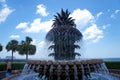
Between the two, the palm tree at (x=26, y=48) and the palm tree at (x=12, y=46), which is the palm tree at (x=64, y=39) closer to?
the palm tree at (x=26, y=48)

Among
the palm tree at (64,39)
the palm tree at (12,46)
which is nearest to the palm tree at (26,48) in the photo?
the palm tree at (12,46)

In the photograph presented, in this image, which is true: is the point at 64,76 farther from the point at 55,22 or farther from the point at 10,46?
the point at 10,46

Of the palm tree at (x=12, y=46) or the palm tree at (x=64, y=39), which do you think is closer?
the palm tree at (x=64, y=39)

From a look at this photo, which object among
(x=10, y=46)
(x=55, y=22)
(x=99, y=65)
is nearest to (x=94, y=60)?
(x=99, y=65)

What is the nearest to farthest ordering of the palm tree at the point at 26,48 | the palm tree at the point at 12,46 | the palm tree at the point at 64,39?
the palm tree at the point at 64,39 → the palm tree at the point at 26,48 → the palm tree at the point at 12,46

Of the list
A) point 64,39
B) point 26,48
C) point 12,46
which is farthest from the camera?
point 12,46

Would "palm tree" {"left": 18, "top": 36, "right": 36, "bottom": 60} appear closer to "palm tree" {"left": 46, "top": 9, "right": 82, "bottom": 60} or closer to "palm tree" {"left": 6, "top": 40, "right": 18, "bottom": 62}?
"palm tree" {"left": 6, "top": 40, "right": 18, "bottom": 62}

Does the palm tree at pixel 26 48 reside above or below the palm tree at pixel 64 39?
above

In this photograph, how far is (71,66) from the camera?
7883 millimetres

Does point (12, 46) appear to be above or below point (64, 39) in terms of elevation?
above

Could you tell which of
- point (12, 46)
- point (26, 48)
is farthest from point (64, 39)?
point (12, 46)

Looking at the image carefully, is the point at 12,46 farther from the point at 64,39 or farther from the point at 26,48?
the point at 64,39

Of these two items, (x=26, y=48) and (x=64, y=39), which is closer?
(x=64, y=39)

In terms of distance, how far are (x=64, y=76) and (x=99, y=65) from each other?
5.21ft
